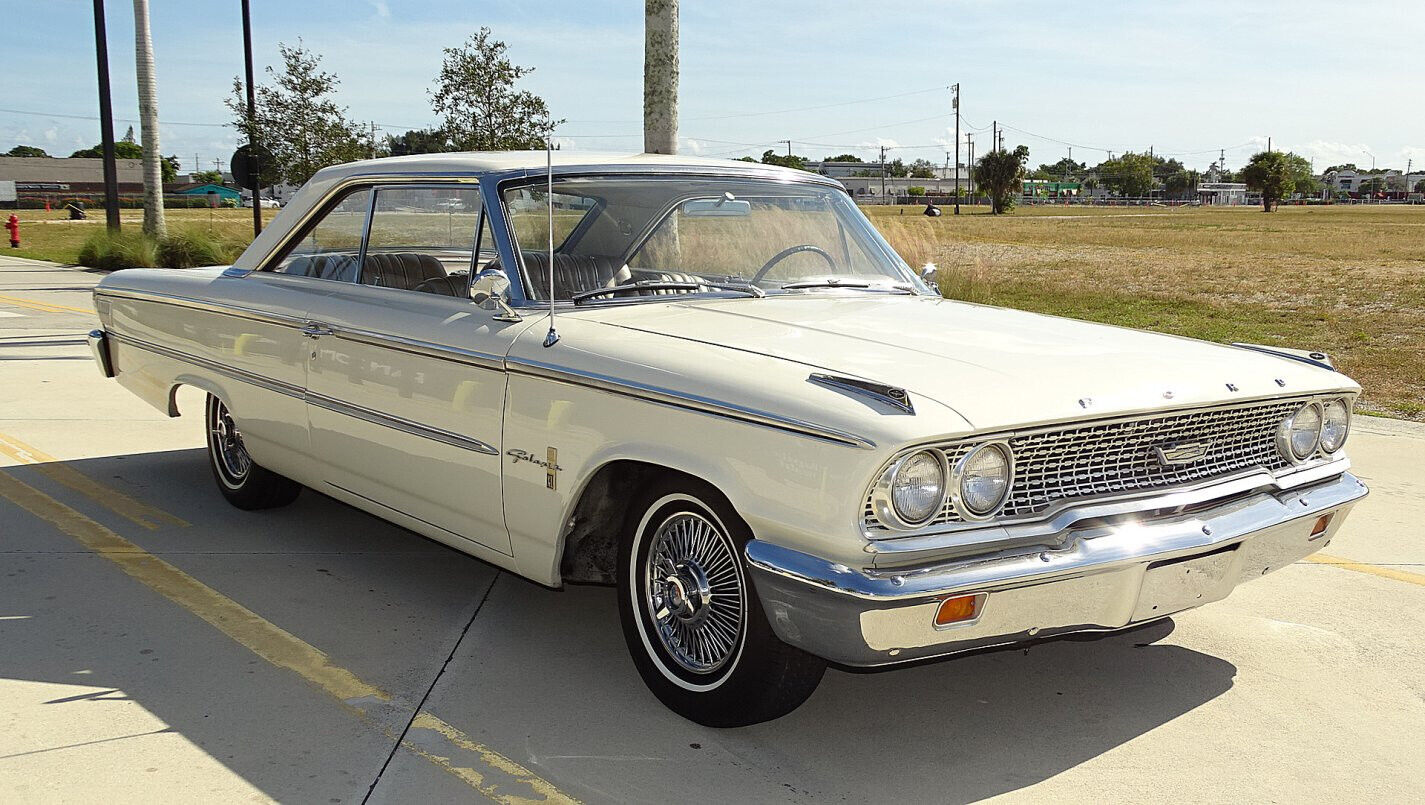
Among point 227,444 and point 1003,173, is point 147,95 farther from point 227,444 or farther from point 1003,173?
point 1003,173

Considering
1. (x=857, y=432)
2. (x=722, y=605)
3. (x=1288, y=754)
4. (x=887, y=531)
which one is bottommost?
(x=1288, y=754)

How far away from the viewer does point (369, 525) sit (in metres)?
5.83

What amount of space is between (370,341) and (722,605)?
71.0 inches

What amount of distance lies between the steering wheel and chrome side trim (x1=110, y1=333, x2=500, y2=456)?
3.91 ft

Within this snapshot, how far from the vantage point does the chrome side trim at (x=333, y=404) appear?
420 cm

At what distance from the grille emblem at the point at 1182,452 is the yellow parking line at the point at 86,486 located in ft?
13.9

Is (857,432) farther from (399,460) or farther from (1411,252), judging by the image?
(1411,252)

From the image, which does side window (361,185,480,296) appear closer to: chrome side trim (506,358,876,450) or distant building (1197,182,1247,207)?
chrome side trim (506,358,876,450)

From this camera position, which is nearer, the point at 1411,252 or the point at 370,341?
the point at 370,341

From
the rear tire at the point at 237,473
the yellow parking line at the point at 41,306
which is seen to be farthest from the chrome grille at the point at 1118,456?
the yellow parking line at the point at 41,306

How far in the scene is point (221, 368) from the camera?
5.61 meters

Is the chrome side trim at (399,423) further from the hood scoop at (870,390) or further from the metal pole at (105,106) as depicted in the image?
the metal pole at (105,106)

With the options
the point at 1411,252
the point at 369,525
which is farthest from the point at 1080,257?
the point at 369,525

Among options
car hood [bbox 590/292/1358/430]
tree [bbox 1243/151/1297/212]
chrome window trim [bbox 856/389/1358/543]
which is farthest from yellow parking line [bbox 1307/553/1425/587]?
tree [bbox 1243/151/1297/212]
